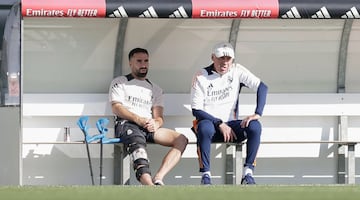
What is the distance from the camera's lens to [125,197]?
7.74 m

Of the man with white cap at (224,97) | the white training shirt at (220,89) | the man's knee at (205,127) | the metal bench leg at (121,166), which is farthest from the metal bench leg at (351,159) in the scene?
the metal bench leg at (121,166)

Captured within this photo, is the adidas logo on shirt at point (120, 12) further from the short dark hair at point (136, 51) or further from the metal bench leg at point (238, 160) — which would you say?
the metal bench leg at point (238, 160)

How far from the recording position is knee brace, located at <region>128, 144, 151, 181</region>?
10930mm

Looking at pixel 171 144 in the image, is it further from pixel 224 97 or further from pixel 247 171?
pixel 247 171

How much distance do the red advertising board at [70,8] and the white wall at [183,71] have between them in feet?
3.61

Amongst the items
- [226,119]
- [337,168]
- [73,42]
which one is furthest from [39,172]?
[337,168]

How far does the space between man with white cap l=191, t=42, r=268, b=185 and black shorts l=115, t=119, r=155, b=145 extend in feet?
1.71

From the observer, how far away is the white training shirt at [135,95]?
11.6 m

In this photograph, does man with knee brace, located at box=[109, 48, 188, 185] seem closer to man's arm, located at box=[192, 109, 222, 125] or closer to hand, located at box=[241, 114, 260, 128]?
man's arm, located at box=[192, 109, 222, 125]

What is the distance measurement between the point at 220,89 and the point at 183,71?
0.88 meters

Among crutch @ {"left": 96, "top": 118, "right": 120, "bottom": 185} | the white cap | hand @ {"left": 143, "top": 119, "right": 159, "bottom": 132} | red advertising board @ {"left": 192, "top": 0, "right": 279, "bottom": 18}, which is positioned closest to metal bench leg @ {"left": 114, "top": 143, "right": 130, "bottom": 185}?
crutch @ {"left": 96, "top": 118, "right": 120, "bottom": 185}

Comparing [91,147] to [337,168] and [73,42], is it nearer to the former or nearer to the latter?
[73,42]

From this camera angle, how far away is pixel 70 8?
10703 millimetres

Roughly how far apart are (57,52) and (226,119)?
2.08 m
